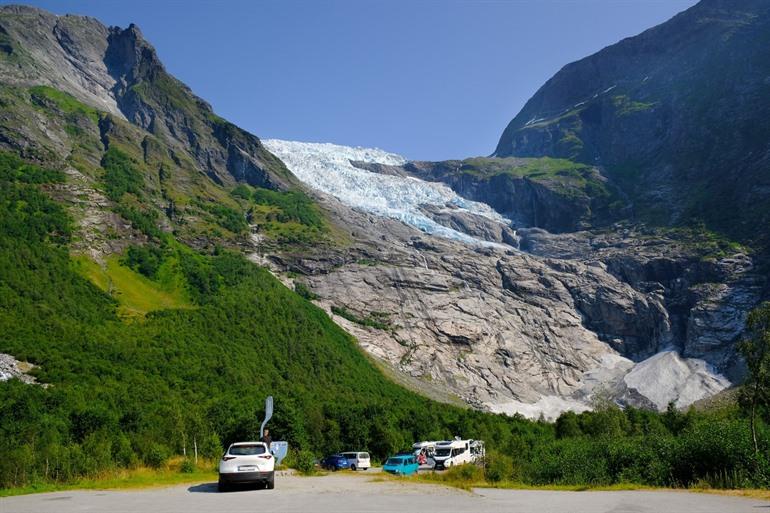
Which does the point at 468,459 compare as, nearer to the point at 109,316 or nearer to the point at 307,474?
the point at 307,474

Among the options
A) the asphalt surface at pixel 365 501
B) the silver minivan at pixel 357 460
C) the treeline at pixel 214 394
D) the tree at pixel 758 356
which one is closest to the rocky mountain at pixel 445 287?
the treeline at pixel 214 394

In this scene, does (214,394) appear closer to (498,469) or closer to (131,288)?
(131,288)

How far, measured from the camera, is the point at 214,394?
327 feet

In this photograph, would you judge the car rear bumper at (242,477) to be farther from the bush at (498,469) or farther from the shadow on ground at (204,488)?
the bush at (498,469)

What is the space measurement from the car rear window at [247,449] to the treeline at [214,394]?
11.4 m

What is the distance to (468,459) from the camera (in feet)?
203

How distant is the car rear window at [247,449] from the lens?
85.0ft

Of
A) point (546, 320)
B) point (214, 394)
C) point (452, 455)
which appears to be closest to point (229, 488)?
point (452, 455)

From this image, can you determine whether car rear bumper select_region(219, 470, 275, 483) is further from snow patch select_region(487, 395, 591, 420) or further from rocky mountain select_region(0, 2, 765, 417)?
snow patch select_region(487, 395, 591, 420)

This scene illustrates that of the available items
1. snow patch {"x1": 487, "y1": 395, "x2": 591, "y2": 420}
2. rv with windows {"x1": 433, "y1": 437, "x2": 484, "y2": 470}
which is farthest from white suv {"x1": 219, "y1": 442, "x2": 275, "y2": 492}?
snow patch {"x1": 487, "y1": 395, "x2": 591, "y2": 420}

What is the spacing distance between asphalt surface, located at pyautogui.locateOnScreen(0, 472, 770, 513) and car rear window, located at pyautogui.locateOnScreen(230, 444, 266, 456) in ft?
5.30

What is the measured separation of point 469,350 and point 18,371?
4319 inches

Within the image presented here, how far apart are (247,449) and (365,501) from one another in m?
6.66

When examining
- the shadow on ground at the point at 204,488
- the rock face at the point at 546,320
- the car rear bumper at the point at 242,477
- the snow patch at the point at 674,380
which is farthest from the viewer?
the rock face at the point at 546,320
